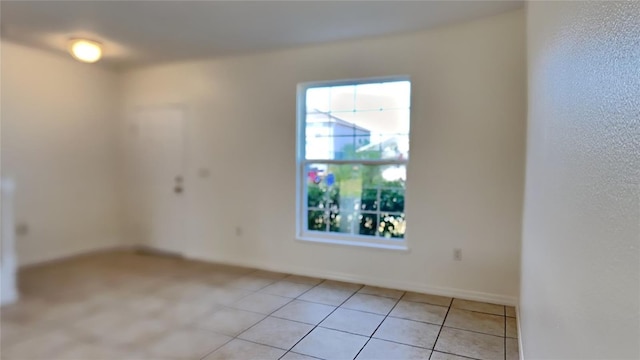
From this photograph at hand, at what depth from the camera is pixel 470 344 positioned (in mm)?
2523

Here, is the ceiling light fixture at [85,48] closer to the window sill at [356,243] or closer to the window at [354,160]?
the window at [354,160]

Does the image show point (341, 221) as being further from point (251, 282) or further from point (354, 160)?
point (251, 282)

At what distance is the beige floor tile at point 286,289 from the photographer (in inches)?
137

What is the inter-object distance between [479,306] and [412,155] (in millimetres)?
1433

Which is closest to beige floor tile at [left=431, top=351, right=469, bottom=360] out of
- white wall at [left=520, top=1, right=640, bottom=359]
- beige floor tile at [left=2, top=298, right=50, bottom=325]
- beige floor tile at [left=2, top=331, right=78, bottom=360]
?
white wall at [left=520, top=1, right=640, bottom=359]

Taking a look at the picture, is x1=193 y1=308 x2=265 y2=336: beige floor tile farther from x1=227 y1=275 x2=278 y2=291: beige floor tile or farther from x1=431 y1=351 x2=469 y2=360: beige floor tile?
x1=431 y1=351 x2=469 y2=360: beige floor tile

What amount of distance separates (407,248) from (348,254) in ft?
2.01

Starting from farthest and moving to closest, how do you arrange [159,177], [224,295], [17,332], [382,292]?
[159,177] < [382,292] < [224,295] < [17,332]

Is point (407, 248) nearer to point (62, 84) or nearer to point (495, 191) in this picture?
point (495, 191)

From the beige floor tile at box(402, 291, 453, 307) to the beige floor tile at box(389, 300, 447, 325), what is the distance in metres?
0.08

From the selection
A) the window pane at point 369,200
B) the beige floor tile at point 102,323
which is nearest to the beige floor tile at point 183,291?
the beige floor tile at point 102,323

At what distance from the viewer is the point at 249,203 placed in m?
4.38

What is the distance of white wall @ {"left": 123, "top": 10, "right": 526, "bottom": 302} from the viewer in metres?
3.22

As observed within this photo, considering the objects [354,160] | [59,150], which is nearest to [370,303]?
[354,160]
